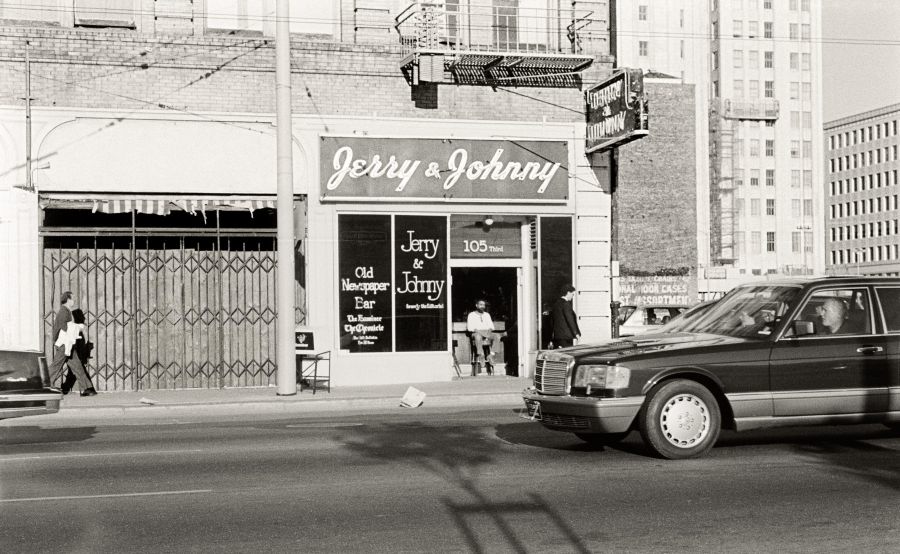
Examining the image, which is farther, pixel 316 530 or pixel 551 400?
pixel 551 400

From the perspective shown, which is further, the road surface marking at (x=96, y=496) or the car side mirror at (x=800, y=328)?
the car side mirror at (x=800, y=328)

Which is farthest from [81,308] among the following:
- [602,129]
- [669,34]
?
[669,34]

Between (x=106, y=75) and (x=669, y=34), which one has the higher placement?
(x=669, y=34)

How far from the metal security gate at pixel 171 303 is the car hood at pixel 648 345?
11.7 metres

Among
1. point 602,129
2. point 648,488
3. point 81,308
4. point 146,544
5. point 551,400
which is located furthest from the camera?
point 602,129

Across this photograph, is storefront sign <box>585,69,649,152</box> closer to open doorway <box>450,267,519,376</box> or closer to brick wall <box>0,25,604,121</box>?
brick wall <box>0,25,604,121</box>

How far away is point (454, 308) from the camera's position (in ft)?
76.6

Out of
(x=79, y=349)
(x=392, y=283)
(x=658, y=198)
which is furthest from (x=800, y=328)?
(x=658, y=198)

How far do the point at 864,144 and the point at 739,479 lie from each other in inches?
5257

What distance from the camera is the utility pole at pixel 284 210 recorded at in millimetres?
18594

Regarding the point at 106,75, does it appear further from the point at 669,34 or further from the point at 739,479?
the point at 669,34

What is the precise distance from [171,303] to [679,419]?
13.3 meters

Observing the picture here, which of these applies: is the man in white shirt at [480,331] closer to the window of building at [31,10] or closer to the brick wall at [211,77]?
the brick wall at [211,77]

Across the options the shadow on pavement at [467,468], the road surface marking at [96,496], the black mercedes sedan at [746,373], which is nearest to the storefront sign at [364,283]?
the shadow on pavement at [467,468]
